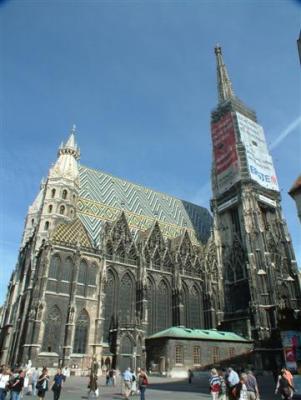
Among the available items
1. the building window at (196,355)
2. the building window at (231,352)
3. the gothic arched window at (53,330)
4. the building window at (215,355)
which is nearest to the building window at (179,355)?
the building window at (196,355)

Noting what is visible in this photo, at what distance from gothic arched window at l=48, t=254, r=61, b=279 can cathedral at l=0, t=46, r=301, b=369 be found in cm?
13

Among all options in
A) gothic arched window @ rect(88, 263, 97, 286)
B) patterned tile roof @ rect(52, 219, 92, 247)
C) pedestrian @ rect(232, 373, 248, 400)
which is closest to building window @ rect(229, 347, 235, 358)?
gothic arched window @ rect(88, 263, 97, 286)

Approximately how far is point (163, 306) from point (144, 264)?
645 centimetres

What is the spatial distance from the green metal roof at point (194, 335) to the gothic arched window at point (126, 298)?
3.96m

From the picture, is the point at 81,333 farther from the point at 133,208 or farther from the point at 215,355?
the point at 133,208

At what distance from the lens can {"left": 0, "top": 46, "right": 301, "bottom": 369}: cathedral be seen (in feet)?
122

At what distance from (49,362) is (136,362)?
914 centimetres

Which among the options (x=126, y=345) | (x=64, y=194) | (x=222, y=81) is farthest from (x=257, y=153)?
(x=126, y=345)

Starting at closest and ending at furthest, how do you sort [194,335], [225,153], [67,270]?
1. [67,270]
2. [194,335]
3. [225,153]

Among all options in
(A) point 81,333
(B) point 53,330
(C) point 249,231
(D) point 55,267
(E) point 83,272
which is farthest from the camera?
(C) point 249,231

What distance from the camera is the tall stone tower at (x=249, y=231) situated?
47.5 metres

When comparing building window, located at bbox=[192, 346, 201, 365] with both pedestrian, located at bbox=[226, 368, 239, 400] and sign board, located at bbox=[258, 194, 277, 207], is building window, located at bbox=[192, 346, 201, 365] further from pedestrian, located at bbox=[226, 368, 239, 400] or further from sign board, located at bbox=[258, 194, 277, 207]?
sign board, located at bbox=[258, 194, 277, 207]

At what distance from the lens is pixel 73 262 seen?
40.3 m

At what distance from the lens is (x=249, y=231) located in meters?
53.6
